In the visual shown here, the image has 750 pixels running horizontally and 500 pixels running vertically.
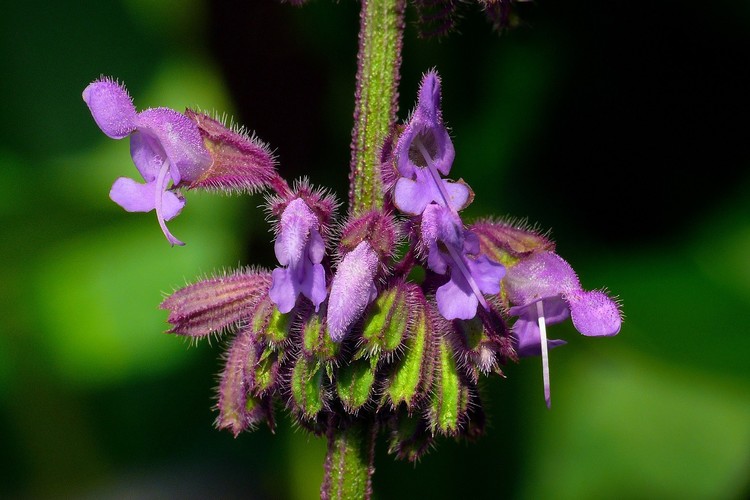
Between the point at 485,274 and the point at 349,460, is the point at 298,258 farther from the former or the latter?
the point at 349,460

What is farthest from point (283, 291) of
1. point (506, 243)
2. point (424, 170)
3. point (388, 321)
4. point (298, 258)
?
point (506, 243)

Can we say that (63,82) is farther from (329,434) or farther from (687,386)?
(687,386)

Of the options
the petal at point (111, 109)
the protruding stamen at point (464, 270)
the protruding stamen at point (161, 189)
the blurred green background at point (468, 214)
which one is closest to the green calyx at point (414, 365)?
the protruding stamen at point (464, 270)

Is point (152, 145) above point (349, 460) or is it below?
above

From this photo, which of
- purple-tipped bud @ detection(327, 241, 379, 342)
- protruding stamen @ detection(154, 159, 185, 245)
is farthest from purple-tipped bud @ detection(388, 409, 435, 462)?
protruding stamen @ detection(154, 159, 185, 245)

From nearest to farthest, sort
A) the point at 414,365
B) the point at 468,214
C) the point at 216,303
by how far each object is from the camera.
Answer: the point at 414,365, the point at 216,303, the point at 468,214

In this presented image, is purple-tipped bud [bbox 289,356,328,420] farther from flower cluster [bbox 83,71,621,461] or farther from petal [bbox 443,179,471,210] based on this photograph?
petal [bbox 443,179,471,210]
